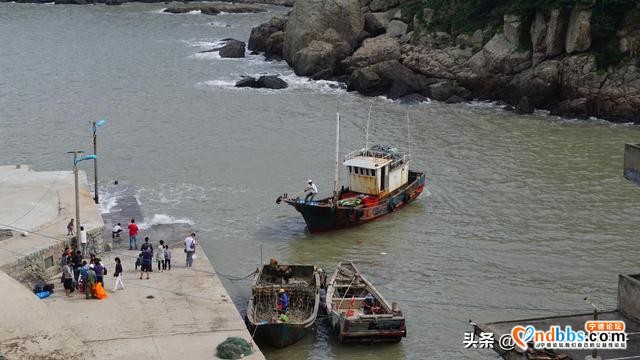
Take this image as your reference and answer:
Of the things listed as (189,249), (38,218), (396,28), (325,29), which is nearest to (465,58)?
(396,28)

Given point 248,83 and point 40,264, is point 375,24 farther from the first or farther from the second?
point 40,264

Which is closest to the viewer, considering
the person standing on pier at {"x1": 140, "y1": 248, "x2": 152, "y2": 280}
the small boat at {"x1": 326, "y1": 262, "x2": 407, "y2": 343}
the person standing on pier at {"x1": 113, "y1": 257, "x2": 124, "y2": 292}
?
the small boat at {"x1": 326, "y1": 262, "x2": 407, "y2": 343}

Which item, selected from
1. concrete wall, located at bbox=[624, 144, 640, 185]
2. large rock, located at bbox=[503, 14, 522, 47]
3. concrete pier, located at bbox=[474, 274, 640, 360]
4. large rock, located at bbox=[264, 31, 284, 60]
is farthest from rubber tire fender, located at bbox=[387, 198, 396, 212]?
large rock, located at bbox=[264, 31, 284, 60]

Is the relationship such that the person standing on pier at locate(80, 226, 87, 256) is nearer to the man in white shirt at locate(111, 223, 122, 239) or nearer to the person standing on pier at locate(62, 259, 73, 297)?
the person standing on pier at locate(62, 259, 73, 297)

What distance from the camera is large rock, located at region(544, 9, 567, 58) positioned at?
58.3m

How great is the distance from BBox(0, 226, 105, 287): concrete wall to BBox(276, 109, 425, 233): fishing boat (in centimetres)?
902

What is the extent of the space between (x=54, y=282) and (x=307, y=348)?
734cm

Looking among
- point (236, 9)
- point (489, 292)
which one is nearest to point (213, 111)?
point (489, 292)

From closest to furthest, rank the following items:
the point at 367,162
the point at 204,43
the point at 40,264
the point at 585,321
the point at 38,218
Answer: the point at 585,321, the point at 40,264, the point at 38,218, the point at 367,162, the point at 204,43

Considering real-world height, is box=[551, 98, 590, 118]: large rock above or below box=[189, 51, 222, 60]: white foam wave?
below

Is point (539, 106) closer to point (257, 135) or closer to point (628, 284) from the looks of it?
point (257, 135)

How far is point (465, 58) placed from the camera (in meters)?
63.0

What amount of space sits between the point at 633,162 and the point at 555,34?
40.2 meters

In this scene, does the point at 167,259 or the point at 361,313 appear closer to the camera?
the point at 361,313
